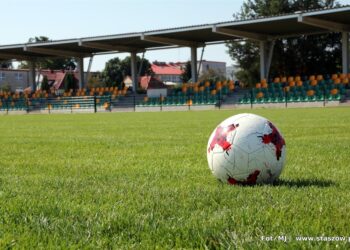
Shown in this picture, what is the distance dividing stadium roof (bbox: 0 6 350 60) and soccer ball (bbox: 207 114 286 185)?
30642 mm

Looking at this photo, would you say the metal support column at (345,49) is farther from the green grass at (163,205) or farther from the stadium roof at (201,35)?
the green grass at (163,205)

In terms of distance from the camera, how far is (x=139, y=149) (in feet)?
30.9

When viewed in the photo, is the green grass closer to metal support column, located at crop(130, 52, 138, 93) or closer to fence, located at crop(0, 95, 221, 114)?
fence, located at crop(0, 95, 221, 114)

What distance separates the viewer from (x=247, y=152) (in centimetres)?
496

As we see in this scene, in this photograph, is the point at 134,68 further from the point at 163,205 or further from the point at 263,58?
the point at 163,205

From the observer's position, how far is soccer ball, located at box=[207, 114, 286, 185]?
497 cm

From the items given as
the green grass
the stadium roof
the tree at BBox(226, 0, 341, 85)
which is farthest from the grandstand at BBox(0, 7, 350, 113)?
the green grass

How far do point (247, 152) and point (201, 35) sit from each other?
4058 centimetres

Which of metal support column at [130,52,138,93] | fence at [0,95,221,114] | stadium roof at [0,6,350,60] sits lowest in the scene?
fence at [0,95,221,114]

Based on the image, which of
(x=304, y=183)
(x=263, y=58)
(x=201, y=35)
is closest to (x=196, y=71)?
(x=201, y=35)

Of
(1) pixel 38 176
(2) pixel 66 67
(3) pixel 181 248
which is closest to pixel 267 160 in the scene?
(3) pixel 181 248

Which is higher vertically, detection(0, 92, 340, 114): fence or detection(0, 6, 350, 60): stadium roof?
detection(0, 6, 350, 60): stadium roof

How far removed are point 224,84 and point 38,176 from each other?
42.1 meters

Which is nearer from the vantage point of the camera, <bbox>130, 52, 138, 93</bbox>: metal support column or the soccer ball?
the soccer ball
